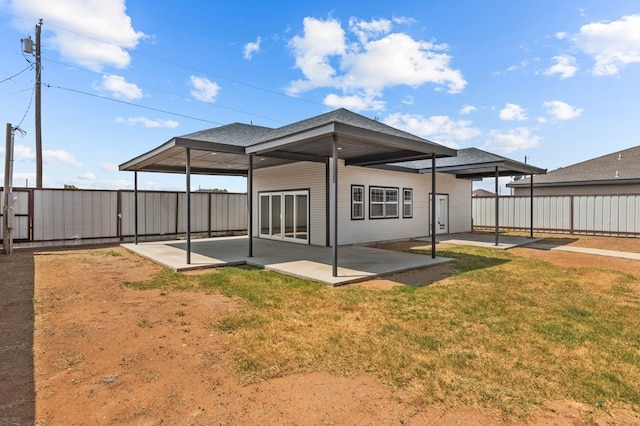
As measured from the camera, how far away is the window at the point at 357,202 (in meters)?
11.4

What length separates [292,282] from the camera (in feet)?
20.4

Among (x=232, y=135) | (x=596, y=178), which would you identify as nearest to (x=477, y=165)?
(x=232, y=135)

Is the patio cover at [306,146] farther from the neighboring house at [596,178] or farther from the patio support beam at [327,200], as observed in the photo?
the neighboring house at [596,178]

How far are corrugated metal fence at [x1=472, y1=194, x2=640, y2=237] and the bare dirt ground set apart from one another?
52.3ft

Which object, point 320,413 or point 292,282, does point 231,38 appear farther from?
point 320,413

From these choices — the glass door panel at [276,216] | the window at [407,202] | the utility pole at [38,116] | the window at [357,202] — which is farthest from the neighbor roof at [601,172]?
the utility pole at [38,116]

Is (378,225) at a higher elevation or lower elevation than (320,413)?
higher

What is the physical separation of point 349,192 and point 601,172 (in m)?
16.1

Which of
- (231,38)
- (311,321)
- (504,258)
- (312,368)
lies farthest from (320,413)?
(231,38)

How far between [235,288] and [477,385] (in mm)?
4237

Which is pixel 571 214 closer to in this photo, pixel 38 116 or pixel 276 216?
pixel 276 216

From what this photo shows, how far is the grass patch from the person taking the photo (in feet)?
8.67

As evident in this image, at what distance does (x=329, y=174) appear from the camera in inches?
428

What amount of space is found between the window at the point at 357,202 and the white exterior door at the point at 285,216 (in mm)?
1625
